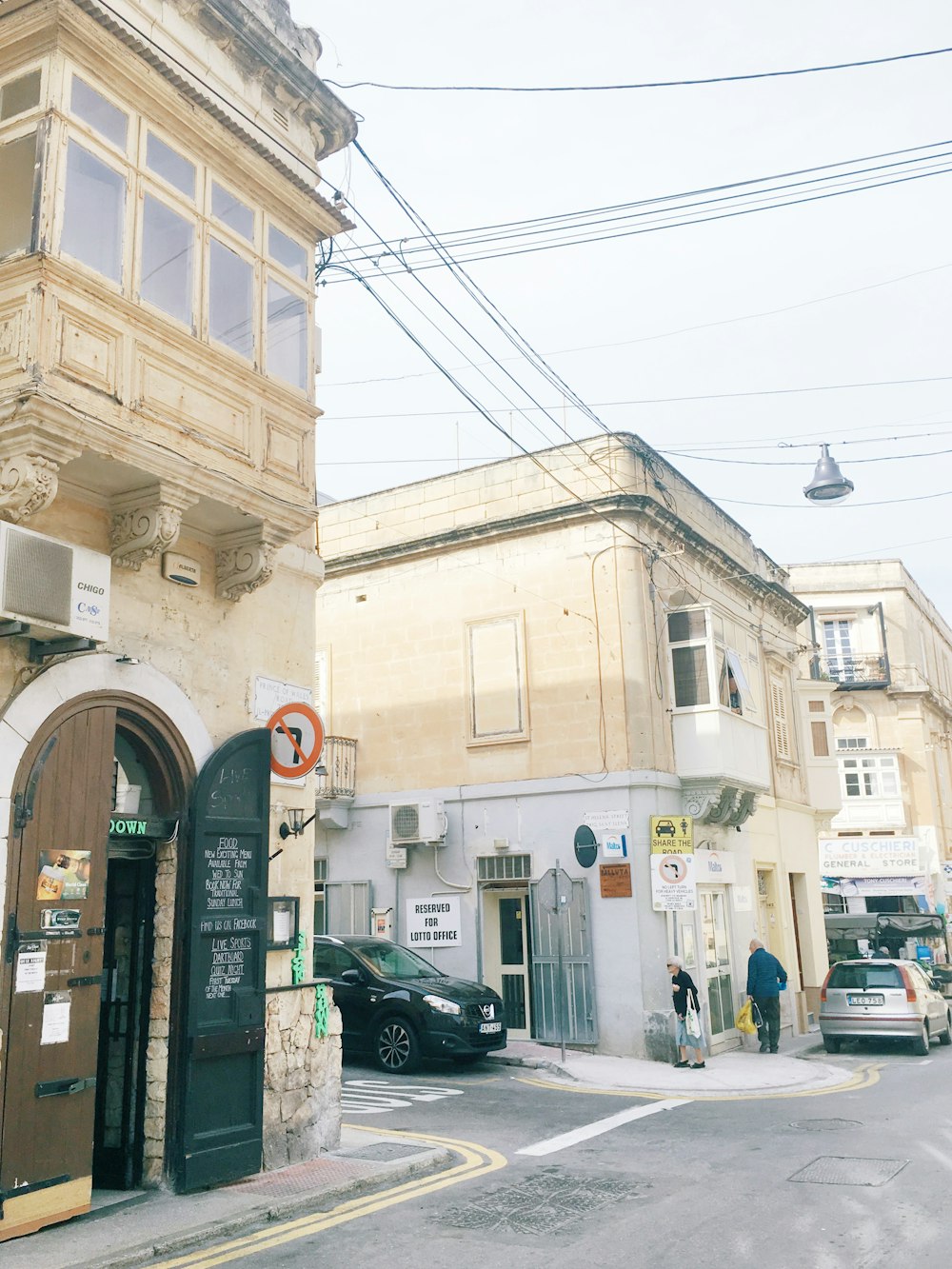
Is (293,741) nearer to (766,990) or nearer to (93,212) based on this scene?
(93,212)

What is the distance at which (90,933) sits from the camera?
7559 millimetres

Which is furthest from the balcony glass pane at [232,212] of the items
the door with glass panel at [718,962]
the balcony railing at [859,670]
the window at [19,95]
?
the balcony railing at [859,670]

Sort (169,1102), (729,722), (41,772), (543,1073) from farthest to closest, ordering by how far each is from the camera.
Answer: (729,722)
(543,1073)
(169,1102)
(41,772)

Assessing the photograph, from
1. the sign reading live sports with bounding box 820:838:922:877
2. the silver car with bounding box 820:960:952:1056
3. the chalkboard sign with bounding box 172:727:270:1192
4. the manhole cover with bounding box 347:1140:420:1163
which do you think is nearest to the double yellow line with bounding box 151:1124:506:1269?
the manhole cover with bounding box 347:1140:420:1163

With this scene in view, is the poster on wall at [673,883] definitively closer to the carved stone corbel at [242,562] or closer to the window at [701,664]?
the window at [701,664]

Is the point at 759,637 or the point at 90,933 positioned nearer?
the point at 90,933

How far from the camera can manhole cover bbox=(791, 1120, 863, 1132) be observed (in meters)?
10.6

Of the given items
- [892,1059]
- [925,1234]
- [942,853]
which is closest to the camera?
[925,1234]

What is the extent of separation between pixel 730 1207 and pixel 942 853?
35956mm

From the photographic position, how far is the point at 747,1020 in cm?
1741

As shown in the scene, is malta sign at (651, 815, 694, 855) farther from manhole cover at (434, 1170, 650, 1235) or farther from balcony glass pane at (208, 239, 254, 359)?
balcony glass pane at (208, 239, 254, 359)

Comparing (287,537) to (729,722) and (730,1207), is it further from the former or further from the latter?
(729,722)

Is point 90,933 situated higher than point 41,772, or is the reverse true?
point 41,772

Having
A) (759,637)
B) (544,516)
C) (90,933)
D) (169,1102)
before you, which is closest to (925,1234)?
(169,1102)
